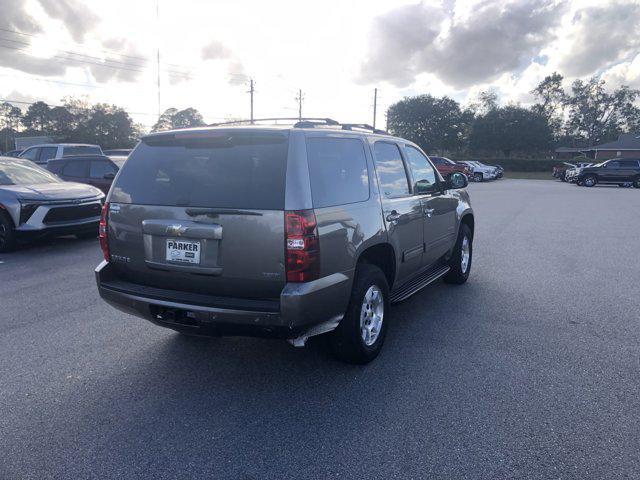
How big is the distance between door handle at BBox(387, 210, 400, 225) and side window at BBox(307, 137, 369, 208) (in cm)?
35

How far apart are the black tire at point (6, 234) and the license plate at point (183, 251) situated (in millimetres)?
6209

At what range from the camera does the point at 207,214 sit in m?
3.21

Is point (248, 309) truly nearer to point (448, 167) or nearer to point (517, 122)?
point (448, 167)

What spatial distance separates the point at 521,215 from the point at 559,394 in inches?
458

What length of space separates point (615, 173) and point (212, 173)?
34781mm

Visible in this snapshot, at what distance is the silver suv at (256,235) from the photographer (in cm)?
310

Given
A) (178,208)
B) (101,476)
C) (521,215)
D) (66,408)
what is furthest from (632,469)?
(521,215)

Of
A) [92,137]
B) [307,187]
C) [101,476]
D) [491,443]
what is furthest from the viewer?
[92,137]

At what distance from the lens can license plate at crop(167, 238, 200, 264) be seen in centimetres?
329

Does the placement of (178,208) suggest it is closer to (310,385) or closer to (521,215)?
(310,385)

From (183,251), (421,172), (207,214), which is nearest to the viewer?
(207,214)

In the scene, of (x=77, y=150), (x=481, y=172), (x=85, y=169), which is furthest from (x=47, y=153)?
(x=481, y=172)

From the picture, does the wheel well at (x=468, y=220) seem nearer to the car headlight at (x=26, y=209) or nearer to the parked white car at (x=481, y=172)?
the car headlight at (x=26, y=209)

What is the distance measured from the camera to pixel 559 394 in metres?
3.37
